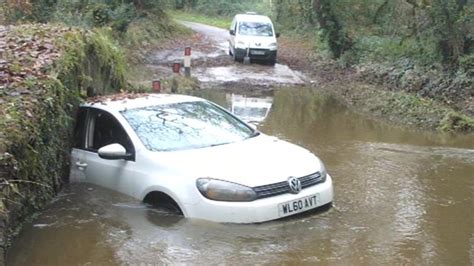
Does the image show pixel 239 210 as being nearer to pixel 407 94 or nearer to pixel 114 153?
pixel 114 153

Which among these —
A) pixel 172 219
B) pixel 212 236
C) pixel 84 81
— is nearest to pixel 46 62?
pixel 84 81

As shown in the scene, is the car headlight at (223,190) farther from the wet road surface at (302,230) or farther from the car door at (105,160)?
the car door at (105,160)

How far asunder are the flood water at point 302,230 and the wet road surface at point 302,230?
0.01m

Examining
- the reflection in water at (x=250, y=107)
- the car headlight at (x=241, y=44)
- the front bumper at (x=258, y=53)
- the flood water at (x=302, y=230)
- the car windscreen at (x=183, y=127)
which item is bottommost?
the reflection in water at (x=250, y=107)

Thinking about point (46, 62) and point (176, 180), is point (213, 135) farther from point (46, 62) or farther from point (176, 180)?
point (46, 62)

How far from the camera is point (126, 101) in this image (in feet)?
27.9

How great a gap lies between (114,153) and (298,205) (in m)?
2.17

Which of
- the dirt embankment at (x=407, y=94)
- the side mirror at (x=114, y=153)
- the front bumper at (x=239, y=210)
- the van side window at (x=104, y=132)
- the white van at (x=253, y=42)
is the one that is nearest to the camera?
the front bumper at (x=239, y=210)

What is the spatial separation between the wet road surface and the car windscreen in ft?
2.56

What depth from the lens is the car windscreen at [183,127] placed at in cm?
757

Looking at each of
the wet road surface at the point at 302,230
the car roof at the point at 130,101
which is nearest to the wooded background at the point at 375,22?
the wet road surface at the point at 302,230

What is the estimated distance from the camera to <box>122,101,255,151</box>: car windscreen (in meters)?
7.57

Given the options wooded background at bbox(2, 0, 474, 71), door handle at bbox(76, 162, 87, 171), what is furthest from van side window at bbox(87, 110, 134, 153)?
wooded background at bbox(2, 0, 474, 71)

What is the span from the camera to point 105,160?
25.7ft
